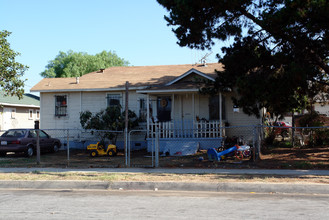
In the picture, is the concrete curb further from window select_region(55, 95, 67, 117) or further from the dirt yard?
window select_region(55, 95, 67, 117)

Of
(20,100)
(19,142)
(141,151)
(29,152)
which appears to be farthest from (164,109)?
(20,100)

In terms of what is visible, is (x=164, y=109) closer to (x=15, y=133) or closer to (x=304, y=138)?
(x=304, y=138)

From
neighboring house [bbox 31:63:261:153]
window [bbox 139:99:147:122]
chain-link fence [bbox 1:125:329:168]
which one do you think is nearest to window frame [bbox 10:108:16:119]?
neighboring house [bbox 31:63:261:153]

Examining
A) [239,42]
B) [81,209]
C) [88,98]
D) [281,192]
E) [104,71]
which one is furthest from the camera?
[104,71]

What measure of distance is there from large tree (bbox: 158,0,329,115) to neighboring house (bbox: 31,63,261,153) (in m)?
3.33

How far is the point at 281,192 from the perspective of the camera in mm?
8727

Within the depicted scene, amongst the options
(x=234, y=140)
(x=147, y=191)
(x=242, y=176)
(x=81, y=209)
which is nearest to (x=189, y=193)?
(x=147, y=191)

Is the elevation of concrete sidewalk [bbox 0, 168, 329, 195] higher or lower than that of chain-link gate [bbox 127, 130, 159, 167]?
lower

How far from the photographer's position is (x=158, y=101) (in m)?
18.7

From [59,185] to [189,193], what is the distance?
382 cm

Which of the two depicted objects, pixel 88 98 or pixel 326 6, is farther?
pixel 88 98

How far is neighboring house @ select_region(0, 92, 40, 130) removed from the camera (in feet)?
94.0

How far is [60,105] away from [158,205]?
14.8m

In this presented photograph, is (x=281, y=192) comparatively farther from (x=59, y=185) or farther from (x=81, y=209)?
(x=59, y=185)
